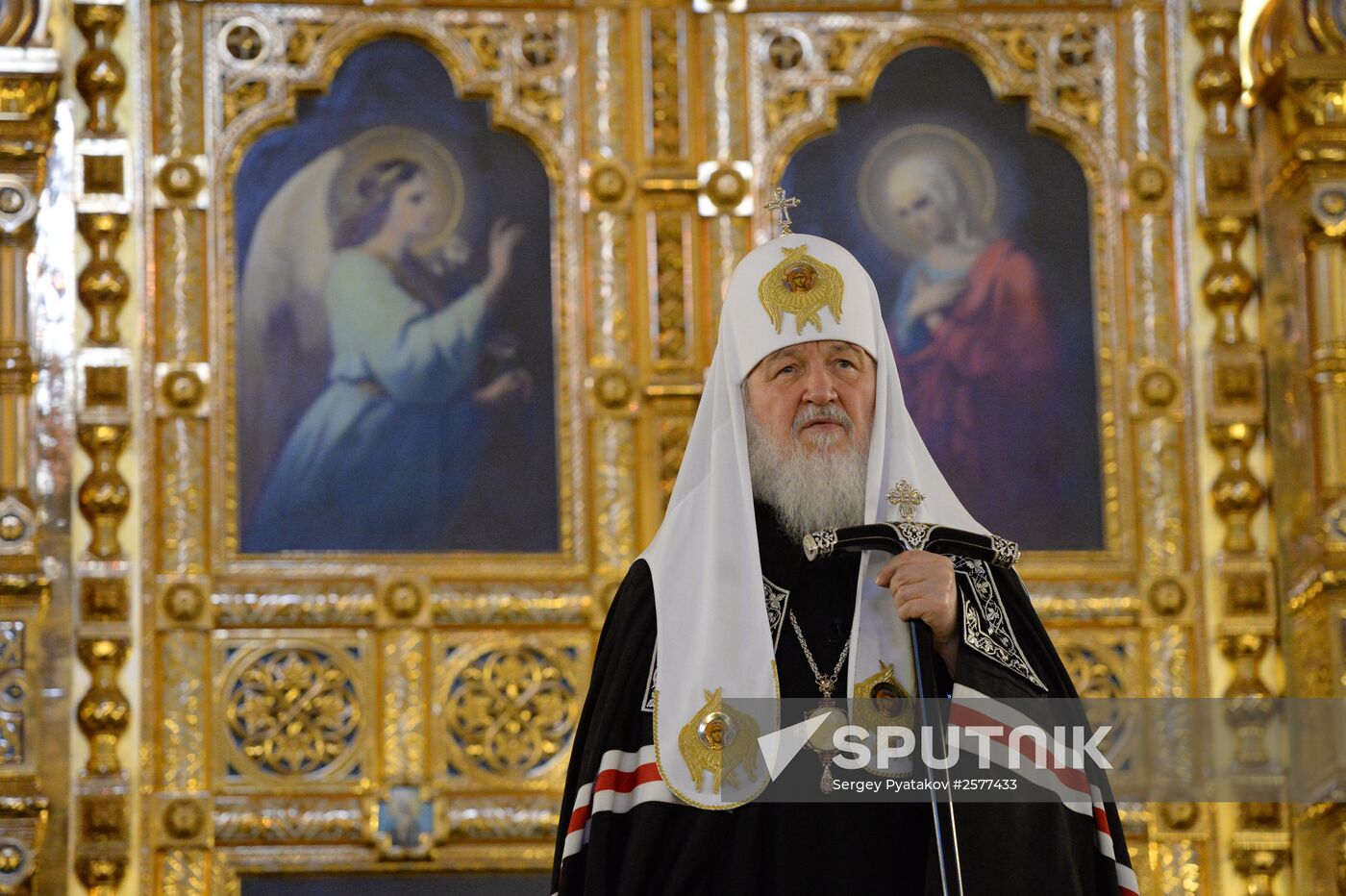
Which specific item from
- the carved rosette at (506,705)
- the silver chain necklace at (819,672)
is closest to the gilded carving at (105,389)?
the carved rosette at (506,705)

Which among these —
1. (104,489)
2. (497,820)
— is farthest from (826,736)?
(104,489)

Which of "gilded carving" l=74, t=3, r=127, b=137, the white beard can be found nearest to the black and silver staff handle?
the white beard

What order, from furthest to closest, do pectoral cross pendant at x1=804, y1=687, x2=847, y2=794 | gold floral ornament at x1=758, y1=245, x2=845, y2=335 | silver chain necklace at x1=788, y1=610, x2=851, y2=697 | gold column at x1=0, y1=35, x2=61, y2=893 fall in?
gold column at x1=0, y1=35, x2=61, y2=893, gold floral ornament at x1=758, y1=245, x2=845, y2=335, silver chain necklace at x1=788, y1=610, x2=851, y2=697, pectoral cross pendant at x1=804, y1=687, x2=847, y2=794

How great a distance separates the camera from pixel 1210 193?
804cm

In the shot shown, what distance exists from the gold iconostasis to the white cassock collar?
2.37 meters

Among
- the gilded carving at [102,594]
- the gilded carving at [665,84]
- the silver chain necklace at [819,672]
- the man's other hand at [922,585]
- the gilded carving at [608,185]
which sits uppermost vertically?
the gilded carving at [665,84]

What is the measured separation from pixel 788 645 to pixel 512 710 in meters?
2.77

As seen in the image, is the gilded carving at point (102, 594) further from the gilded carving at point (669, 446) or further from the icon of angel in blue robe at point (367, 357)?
the gilded carving at point (669, 446)

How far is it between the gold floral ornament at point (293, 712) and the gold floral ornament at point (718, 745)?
2.94 metres

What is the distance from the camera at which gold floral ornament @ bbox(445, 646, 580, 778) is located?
763 centimetres

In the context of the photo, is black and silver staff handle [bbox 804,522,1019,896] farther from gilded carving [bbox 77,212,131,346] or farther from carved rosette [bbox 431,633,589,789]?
gilded carving [bbox 77,212,131,346]

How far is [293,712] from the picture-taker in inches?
300

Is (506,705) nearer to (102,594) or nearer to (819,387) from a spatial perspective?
(102,594)

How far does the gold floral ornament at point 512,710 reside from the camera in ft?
25.0
